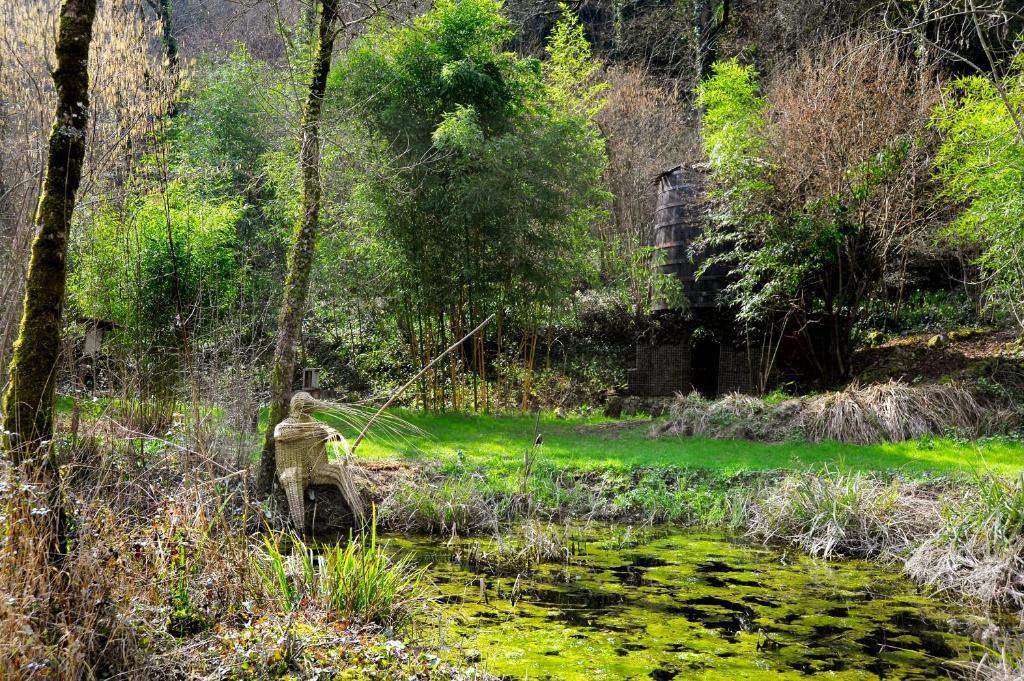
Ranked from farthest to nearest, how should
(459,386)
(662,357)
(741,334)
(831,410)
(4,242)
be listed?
(662,357) < (741,334) < (459,386) < (831,410) < (4,242)

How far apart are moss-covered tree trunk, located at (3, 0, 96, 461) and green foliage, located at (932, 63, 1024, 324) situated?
7956 millimetres

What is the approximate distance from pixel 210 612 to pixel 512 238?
8.75 metres

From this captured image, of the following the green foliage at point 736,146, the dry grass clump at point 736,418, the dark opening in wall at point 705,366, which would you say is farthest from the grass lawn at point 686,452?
the dark opening in wall at point 705,366

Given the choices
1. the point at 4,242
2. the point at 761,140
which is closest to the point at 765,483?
the point at 761,140

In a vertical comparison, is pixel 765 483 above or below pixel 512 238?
below

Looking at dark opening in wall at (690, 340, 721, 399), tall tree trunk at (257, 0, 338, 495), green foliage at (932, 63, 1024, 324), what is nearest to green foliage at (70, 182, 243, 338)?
tall tree trunk at (257, 0, 338, 495)

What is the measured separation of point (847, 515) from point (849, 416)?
3.36 m

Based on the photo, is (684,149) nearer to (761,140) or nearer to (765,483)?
(761,140)

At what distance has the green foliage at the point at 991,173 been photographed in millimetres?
9258

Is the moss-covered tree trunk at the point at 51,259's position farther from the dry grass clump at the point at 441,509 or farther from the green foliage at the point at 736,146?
the green foliage at the point at 736,146

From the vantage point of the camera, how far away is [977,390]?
1068cm

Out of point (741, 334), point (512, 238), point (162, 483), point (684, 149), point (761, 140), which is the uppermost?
point (684, 149)

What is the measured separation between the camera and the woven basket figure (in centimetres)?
748

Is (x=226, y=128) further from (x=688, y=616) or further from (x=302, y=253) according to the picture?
(x=688, y=616)
